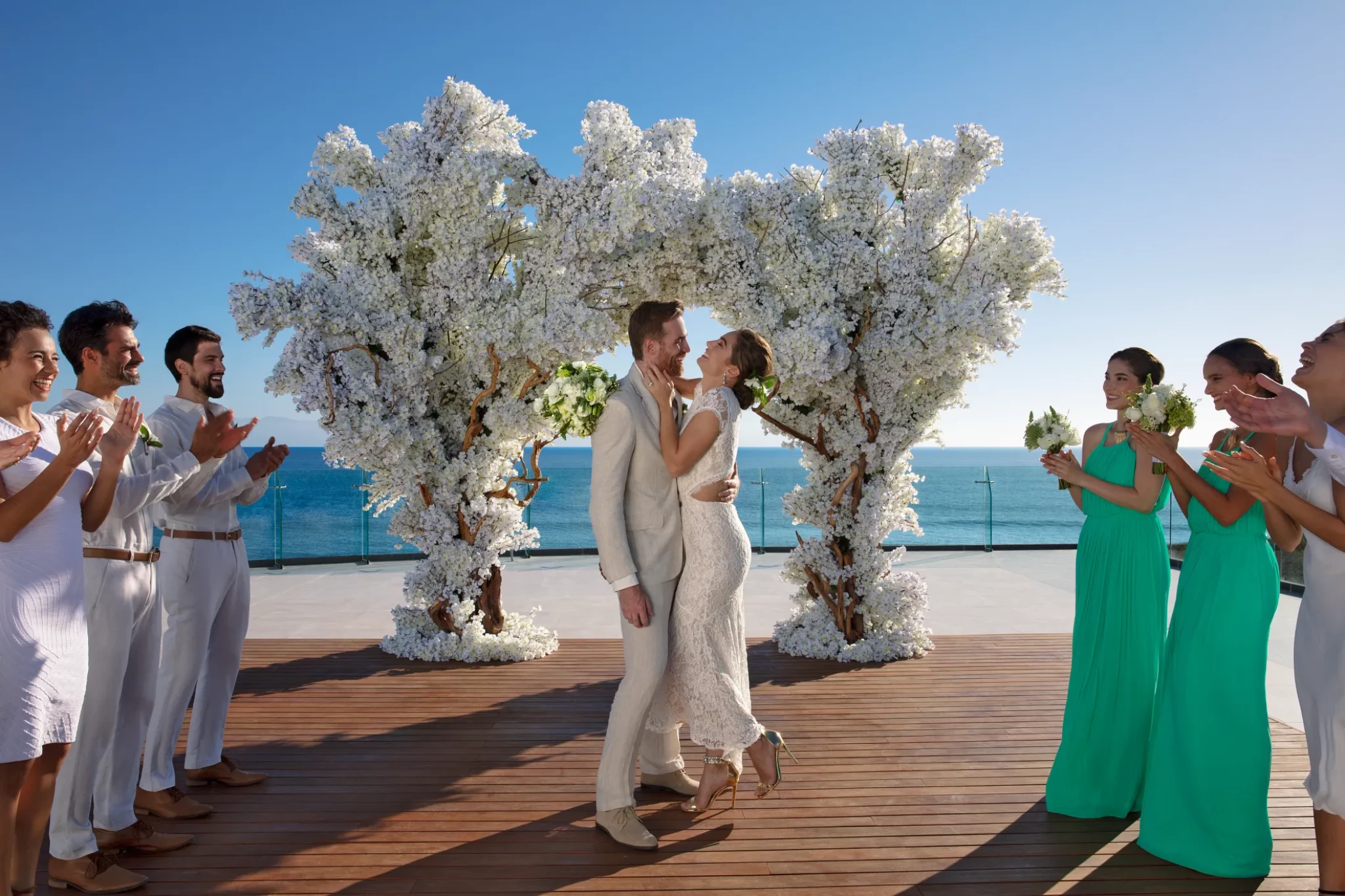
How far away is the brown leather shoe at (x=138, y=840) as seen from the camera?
328 cm

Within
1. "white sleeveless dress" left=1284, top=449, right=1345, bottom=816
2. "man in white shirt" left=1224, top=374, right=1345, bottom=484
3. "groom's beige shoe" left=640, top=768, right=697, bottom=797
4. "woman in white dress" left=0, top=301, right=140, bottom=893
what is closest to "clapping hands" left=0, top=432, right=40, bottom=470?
"woman in white dress" left=0, top=301, right=140, bottom=893

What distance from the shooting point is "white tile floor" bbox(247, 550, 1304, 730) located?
7.56 meters

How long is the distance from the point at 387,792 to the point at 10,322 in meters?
2.48

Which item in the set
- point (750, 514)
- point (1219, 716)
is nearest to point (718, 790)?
point (1219, 716)

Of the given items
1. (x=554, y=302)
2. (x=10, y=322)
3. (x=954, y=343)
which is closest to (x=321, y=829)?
(x=10, y=322)

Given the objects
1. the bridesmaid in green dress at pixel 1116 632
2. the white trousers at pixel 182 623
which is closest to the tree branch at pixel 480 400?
the white trousers at pixel 182 623

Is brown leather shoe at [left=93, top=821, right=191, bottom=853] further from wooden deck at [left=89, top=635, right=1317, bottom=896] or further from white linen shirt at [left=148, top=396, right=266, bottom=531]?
white linen shirt at [left=148, top=396, right=266, bottom=531]

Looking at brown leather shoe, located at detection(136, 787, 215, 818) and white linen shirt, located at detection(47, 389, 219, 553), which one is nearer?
white linen shirt, located at detection(47, 389, 219, 553)

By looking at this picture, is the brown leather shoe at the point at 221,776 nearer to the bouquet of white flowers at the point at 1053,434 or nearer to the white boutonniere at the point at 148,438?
the white boutonniere at the point at 148,438

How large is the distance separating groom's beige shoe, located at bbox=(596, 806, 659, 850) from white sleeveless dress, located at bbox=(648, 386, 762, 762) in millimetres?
395

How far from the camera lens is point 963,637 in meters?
6.98

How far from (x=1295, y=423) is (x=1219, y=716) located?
1.24 m

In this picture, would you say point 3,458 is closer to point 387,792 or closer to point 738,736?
point 387,792

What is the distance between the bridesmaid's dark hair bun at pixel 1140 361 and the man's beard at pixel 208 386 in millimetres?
3789
